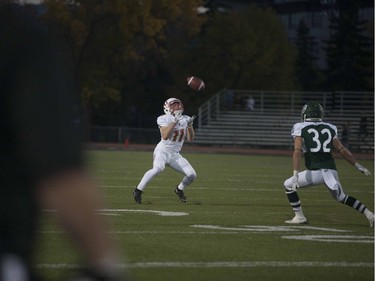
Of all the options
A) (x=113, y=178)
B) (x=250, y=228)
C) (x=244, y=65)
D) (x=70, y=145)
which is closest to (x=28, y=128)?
(x=70, y=145)

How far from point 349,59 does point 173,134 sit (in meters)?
43.6

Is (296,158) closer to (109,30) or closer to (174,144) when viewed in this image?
(174,144)

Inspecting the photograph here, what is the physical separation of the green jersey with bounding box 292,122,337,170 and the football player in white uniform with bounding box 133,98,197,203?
9.25 ft

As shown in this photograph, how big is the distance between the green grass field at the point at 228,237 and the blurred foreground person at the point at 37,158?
→ 3.9 inches

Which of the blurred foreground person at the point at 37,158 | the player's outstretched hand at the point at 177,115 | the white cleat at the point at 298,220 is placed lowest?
the white cleat at the point at 298,220

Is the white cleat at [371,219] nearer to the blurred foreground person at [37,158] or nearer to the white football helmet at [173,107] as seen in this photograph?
the white football helmet at [173,107]

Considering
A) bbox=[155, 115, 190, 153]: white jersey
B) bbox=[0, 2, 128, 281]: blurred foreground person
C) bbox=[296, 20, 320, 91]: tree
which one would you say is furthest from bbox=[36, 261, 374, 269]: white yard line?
bbox=[296, 20, 320, 91]: tree

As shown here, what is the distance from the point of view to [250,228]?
10.3m

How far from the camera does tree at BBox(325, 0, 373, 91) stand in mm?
56094

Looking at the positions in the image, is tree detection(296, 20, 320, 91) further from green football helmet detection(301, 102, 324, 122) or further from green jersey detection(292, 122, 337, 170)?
green jersey detection(292, 122, 337, 170)

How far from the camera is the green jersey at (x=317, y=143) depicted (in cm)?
1115

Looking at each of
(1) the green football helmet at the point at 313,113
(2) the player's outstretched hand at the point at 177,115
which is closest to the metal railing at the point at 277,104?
(2) the player's outstretched hand at the point at 177,115

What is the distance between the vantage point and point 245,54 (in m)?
50.8

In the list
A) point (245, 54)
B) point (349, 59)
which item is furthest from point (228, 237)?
point (349, 59)
